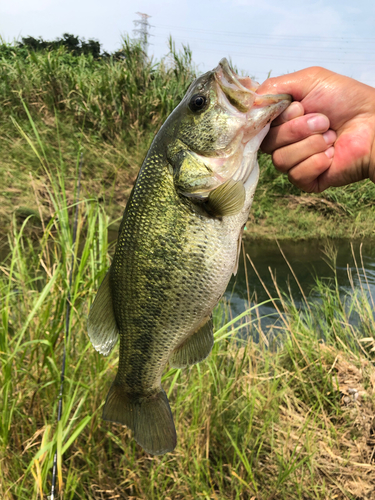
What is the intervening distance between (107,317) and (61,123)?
7.81 metres

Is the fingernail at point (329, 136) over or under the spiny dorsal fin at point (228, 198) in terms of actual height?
over

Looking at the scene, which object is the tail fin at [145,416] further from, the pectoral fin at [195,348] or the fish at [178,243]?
the pectoral fin at [195,348]

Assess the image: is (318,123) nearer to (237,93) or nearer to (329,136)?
(329,136)

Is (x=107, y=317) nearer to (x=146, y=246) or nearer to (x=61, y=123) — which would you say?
(x=146, y=246)

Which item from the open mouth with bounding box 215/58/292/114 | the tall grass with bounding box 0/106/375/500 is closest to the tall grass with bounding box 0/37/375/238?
the tall grass with bounding box 0/106/375/500

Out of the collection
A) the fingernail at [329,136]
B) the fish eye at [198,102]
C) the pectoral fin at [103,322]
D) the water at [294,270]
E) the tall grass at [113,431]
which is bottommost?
the water at [294,270]

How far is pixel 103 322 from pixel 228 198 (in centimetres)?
62

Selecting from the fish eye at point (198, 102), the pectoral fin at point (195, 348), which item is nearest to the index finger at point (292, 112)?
the fish eye at point (198, 102)

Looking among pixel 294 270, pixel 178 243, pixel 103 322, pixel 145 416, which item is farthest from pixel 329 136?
pixel 294 270

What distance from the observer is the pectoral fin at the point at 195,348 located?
1213 millimetres

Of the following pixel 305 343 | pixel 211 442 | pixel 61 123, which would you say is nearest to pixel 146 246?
pixel 211 442

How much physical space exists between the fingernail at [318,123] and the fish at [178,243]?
0.81 feet

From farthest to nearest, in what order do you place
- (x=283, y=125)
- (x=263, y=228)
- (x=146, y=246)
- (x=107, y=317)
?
(x=263, y=228), (x=283, y=125), (x=107, y=317), (x=146, y=246)

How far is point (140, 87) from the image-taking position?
8.07m
